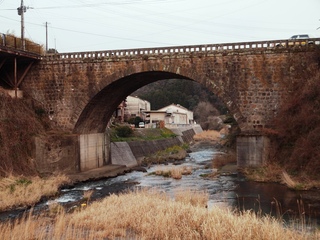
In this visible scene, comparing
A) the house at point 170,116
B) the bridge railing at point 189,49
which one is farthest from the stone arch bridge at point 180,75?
the house at point 170,116

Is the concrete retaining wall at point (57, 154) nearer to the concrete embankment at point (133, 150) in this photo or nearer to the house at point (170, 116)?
the concrete embankment at point (133, 150)

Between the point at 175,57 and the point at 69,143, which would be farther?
the point at 69,143

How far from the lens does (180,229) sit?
1110 centimetres

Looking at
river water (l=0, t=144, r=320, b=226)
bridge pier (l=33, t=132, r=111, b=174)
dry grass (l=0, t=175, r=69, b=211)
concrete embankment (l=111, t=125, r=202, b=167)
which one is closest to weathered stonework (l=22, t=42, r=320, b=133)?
bridge pier (l=33, t=132, r=111, b=174)

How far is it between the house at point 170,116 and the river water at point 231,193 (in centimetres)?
4775

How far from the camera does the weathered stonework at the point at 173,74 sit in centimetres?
2650

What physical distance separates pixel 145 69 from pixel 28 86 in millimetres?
10882

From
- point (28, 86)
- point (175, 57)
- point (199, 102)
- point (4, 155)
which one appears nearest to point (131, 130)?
point (28, 86)

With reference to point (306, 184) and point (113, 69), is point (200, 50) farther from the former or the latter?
point (306, 184)

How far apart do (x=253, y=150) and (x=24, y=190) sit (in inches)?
604

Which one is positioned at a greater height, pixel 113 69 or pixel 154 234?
pixel 113 69

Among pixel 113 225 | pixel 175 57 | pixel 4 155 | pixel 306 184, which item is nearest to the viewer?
pixel 113 225

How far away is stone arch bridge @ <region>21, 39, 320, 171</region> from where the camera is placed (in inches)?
1041

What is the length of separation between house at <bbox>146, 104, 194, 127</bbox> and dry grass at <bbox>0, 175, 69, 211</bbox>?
169ft
